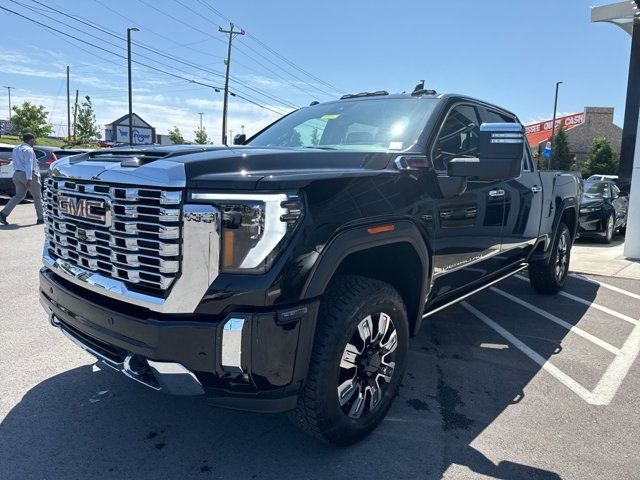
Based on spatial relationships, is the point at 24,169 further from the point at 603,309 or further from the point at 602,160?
the point at 602,160

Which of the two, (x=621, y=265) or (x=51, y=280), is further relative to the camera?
(x=621, y=265)

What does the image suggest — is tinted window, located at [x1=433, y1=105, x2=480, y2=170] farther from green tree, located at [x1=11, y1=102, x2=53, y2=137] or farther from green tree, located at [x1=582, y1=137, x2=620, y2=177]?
green tree, located at [x1=11, y1=102, x2=53, y2=137]

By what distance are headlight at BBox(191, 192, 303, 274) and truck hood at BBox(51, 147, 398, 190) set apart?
0.06m

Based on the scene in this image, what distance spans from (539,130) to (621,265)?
42154 mm

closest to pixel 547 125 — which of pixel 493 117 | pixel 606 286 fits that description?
pixel 606 286

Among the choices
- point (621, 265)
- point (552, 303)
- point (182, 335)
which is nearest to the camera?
point (182, 335)

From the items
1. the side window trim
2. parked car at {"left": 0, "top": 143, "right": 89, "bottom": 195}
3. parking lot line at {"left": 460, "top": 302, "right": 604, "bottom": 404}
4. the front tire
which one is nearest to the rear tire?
parking lot line at {"left": 460, "top": 302, "right": 604, "bottom": 404}

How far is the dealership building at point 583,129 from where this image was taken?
4459 centimetres

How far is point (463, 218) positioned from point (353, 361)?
4.56ft

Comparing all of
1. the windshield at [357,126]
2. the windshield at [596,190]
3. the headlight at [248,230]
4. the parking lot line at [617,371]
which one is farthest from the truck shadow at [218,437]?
the windshield at [596,190]

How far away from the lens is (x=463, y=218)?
3.42m

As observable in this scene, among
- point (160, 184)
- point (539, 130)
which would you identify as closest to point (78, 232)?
point (160, 184)

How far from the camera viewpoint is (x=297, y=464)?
2.56m

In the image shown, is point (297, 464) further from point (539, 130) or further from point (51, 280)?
point (539, 130)
